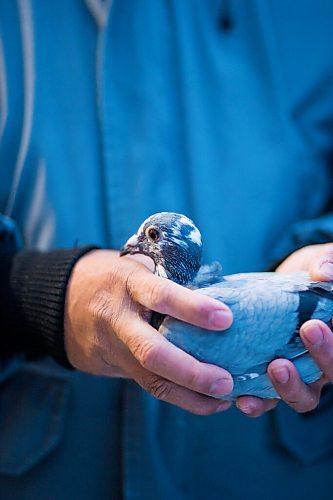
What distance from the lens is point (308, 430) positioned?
1.25m

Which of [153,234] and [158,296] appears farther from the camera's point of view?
[153,234]

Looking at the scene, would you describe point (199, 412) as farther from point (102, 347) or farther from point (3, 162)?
point (3, 162)

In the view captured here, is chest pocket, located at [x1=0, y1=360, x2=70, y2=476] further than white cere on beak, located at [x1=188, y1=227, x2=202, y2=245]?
Yes

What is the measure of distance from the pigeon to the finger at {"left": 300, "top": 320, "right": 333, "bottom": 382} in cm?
3

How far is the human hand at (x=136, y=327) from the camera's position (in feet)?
2.68

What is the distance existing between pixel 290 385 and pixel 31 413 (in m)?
0.59

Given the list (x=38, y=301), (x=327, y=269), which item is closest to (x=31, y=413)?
(x=38, y=301)

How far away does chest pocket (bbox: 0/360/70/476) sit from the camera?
1202 millimetres

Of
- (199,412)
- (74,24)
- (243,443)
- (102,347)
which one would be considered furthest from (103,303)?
(74,24)

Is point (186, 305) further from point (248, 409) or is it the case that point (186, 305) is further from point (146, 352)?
point (248, 409)

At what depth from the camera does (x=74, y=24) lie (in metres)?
1.24

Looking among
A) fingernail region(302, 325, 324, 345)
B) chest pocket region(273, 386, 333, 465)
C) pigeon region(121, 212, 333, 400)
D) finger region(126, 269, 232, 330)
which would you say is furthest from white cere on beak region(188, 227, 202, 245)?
chest pocket region(273, 386, 333, 465)

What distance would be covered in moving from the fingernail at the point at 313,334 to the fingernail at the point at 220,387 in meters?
0.12

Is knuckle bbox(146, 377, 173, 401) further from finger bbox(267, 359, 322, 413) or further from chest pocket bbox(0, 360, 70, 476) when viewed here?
chest pocket bbox(0, 360, 70, 476)
